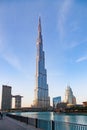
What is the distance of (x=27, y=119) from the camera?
31047mm

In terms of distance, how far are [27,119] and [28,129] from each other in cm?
869

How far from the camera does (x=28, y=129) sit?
22.5m

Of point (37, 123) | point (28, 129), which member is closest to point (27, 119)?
point (37, 123)

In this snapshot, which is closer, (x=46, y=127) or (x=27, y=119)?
(x=46, y=127)

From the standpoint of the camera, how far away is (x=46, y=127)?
24.4 metres

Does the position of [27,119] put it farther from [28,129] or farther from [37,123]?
[28,129]

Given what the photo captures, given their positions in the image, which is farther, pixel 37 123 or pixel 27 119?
pixel 27 119

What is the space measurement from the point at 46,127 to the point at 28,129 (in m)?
2.65

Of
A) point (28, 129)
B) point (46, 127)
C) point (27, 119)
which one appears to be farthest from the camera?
point (27, 119)

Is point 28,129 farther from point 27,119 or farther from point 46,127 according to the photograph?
point 27,119

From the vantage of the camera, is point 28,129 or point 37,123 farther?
point 37,123

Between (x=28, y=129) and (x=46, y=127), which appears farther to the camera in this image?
(x=46, y=127)

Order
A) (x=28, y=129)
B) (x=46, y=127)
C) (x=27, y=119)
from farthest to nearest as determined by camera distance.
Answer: (x=27, y=119) < (x=46, y=127) < (x=28, y=129)

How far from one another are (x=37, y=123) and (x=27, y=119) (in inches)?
228
